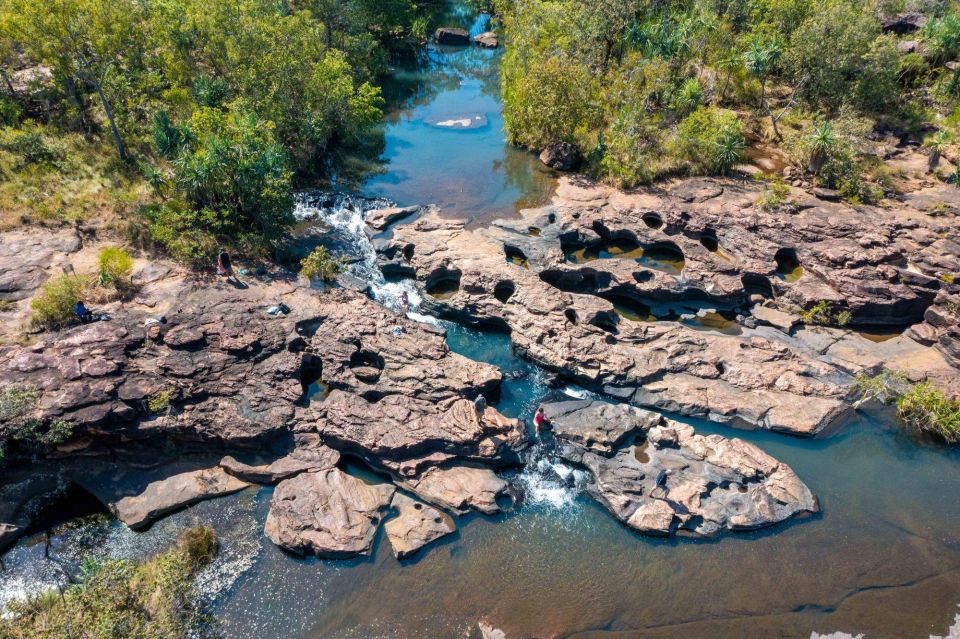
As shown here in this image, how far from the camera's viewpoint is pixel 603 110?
4969 cm

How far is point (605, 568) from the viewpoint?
2242 centimetres

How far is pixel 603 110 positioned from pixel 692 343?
27712 millimetres

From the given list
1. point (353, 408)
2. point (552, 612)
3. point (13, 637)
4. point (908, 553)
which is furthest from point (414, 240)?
point (908, 553)

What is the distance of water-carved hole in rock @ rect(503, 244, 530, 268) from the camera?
37469mm

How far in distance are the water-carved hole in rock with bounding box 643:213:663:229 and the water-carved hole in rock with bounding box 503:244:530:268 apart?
10232mm

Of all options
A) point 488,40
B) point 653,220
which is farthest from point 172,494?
point 488,40

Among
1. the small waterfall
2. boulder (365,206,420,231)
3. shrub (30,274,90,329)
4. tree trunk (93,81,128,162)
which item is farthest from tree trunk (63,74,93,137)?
boulder (365,206,420,231)

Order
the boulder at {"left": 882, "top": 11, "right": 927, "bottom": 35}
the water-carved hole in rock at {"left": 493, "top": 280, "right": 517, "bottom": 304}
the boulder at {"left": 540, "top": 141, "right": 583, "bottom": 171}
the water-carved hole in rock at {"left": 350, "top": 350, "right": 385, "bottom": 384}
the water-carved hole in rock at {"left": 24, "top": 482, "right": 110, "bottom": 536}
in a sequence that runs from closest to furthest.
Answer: the water-carved hole in rock at {"left": 24, "top": 482, "right": 110, "bottom": 536}
the water-carved hole in rock at {"left": 350, "top": 350, "right": 385, "bottom": 384}
the water-carved hole in rock at {"left": 493, "top": 280, "right": 517, "bottom": 304}
the boulder at {"left": 540, "top": 141, "right": 583, "bottom": 171}
the boulder at {"left": 882, "top": 11, "right": 927, "bottom": 35}

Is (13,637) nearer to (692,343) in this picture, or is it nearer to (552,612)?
(552,612)

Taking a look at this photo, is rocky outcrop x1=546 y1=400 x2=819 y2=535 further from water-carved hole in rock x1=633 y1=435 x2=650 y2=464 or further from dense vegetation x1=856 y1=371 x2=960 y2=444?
dense vegetation x1=856 y1=371 x2=960 y2=444

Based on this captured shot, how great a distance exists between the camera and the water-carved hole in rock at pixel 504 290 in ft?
110

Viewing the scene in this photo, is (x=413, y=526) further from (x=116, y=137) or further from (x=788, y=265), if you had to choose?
(x=116, y=137)

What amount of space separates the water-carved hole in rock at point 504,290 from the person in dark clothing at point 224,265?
52.3ft

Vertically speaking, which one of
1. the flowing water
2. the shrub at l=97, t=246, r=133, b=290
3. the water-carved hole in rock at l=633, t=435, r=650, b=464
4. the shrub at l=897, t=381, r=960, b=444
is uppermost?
the shrub at l=97, t=246, r=133, b=290
